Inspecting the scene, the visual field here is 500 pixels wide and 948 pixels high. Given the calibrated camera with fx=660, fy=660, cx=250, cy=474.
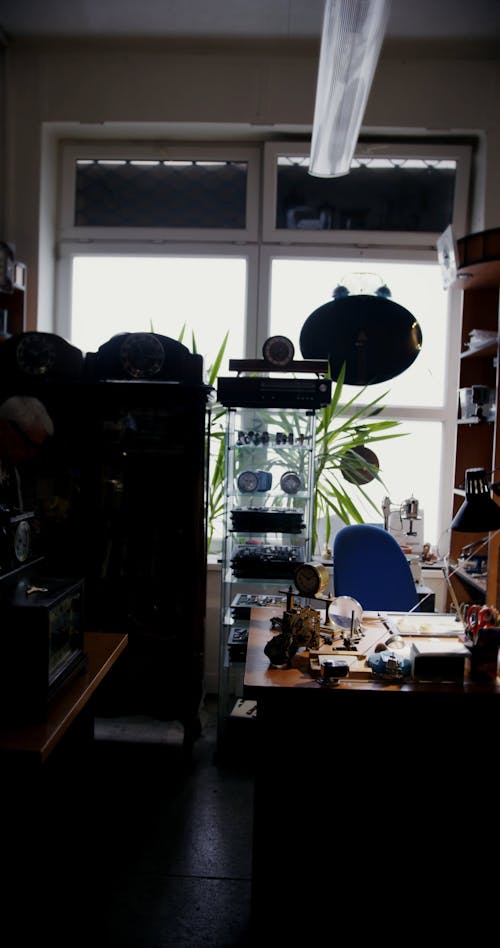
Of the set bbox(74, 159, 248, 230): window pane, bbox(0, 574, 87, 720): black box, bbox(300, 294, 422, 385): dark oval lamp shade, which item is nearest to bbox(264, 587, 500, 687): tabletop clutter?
bbox(0, 574, 87, 720): black box

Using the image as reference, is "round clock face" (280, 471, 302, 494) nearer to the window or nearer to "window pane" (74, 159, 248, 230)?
the window

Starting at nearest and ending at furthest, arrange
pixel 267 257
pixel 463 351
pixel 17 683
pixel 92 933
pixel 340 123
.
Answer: pixel 17 683, pixel 92 933, pixel 340 123, pixel 463 351, pixel 267 257

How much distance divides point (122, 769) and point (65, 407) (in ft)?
5.60

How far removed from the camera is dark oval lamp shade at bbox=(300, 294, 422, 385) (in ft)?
9.68

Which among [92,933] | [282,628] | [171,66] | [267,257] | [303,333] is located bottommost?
[92,933]

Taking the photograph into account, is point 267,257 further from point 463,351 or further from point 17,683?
point 17,683

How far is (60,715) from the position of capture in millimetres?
1633

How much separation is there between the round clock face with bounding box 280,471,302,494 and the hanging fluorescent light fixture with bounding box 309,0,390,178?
4.65 ft

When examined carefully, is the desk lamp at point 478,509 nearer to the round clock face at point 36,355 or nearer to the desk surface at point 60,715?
the desk surface at point 60,715

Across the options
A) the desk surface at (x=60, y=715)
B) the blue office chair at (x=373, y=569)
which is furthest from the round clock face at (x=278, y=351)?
the desk surface at (x=60, y=715)

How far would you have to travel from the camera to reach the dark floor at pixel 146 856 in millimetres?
2035

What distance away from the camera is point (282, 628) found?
228 centimetres

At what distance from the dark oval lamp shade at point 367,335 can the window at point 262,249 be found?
40.4 inches

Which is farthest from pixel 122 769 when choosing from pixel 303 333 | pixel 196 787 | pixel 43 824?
pixel 303 333
